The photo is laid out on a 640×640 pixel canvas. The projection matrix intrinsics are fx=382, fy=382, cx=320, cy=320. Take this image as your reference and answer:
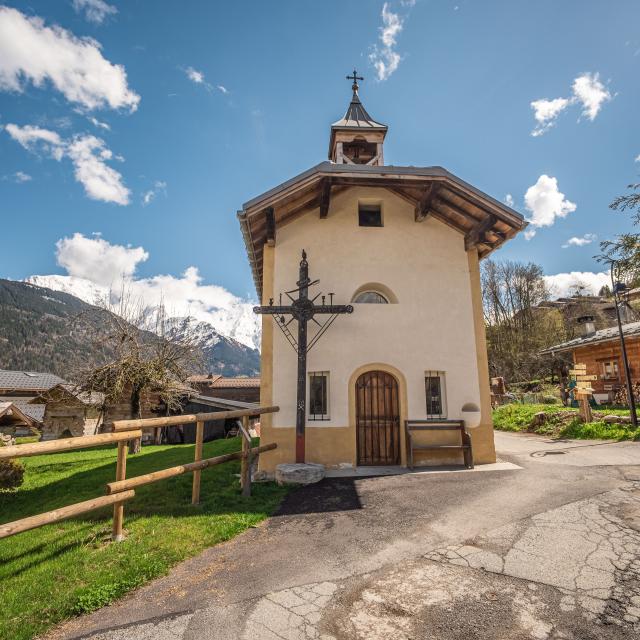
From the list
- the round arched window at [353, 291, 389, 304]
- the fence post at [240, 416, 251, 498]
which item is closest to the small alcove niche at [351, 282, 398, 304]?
the round arched window at [353, 291, 389, 304]

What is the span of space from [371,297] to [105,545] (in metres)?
7.46

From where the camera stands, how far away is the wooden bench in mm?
8297

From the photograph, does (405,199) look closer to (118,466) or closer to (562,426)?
(118,466)

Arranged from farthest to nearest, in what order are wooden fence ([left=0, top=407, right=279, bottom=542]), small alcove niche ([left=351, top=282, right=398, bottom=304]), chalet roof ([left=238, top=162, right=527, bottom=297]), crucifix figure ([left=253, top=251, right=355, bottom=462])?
small alcove niche ([left=351, top=282, right=398, bottom=304]) < chalet roof ([left=238, top=162, right=527, bottom=297]) < crucifix figure ([left=253, top=251, right=355, bottom=462]) < wooden fence ([left=0, top=407, right=279, bottom=542])

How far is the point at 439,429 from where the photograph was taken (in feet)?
28.7

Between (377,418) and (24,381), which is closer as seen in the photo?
(377,418)

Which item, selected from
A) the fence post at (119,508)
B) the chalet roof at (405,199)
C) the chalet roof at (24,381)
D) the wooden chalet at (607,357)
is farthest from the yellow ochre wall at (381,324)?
the chalet roof at (24,381)

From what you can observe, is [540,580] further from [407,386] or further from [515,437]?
[515,437]

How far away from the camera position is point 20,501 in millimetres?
8461

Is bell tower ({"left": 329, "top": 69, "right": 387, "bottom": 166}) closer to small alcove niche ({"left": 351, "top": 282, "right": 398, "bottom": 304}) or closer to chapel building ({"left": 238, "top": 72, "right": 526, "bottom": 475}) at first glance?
chapel building ({"left": 238, "top": 72, "right": 526, "bottom": 475})

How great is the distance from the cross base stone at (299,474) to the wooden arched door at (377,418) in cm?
161

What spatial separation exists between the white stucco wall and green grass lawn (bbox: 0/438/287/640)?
258 centimetres

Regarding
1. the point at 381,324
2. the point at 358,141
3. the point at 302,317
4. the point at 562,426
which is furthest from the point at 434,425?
the point at 358,141

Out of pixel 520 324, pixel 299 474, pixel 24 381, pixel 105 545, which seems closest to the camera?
pixel 105 545
